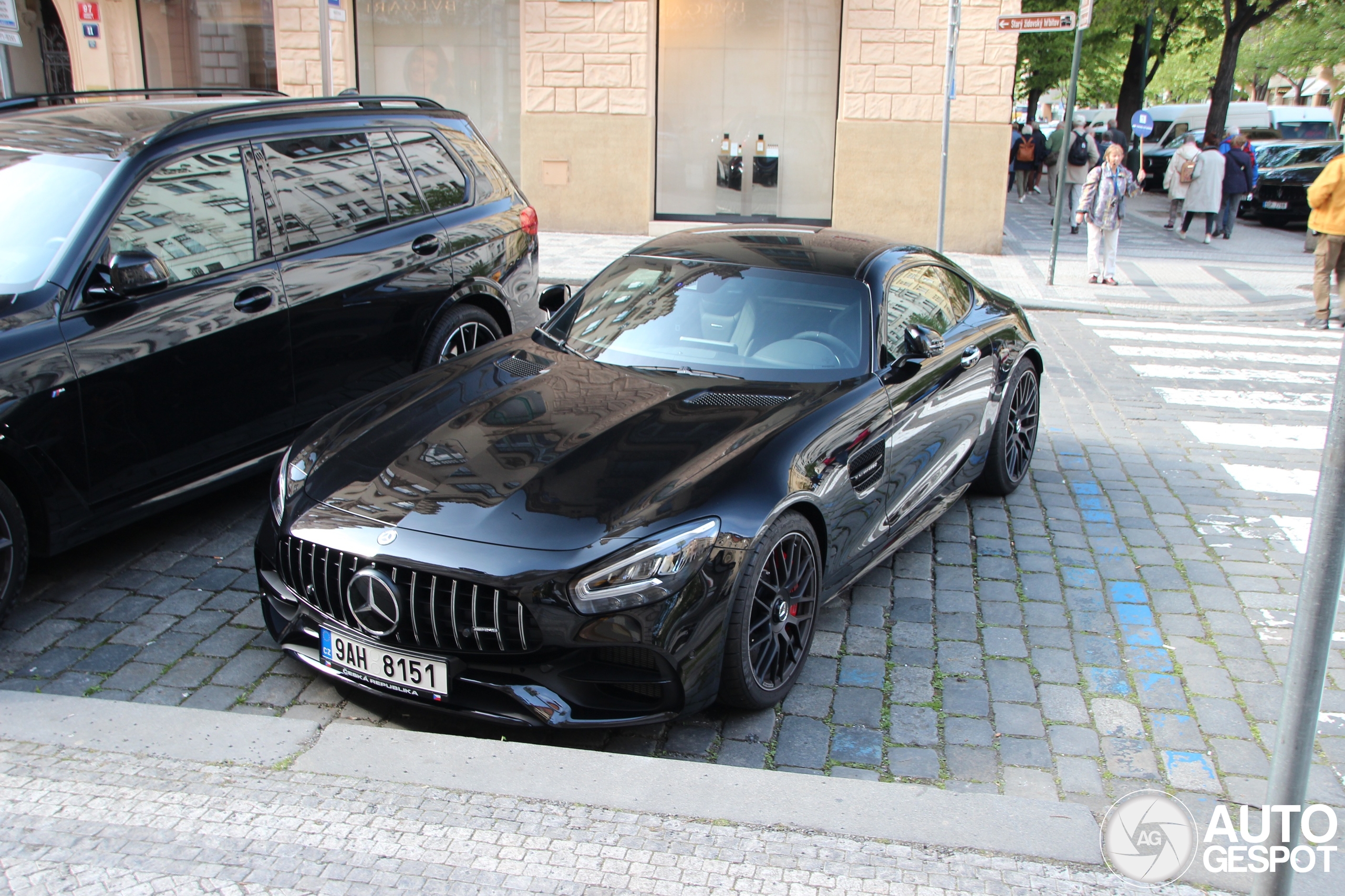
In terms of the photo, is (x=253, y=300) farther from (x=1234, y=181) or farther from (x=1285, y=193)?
(x=1285, y=193)

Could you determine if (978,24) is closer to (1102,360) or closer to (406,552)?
(1102,360)

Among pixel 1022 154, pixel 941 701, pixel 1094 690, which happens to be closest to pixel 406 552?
pixel 941 701

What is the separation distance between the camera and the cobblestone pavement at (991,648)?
151 inches

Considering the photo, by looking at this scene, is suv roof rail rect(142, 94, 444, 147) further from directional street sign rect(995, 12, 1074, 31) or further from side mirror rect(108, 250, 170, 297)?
directional street sign rect(995, 12, 1074, 31)

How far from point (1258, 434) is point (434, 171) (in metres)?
5.83

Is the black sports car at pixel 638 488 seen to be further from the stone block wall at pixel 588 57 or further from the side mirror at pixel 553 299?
the stone block wall at pixel 588 57

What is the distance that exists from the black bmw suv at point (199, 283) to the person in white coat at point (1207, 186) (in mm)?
15171

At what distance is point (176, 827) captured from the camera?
122 inches

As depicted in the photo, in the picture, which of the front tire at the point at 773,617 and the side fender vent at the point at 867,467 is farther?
the side fender vent at the point at 867,467

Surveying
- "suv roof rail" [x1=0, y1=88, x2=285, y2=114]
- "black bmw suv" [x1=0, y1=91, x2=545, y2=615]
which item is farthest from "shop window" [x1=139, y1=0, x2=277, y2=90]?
"black bmw suv" [x1=0, y1=91, x2=545, y2=615]

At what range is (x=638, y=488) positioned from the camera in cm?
379

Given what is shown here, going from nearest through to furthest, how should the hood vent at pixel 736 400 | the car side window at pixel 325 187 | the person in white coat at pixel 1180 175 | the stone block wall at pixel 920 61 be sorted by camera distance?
the hood vent at pixel 736 400 → the car side window at pixel 325 187 → the stone block wall at pixel 920 61 → the person in white coat at pixel 1180 175

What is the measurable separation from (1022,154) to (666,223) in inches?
469

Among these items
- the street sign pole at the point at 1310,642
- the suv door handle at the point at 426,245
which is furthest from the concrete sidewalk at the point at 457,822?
the suv door handle at the point at 426,245
